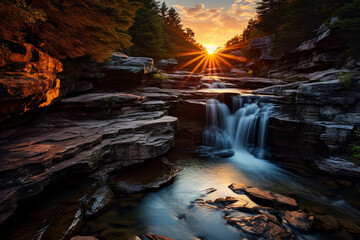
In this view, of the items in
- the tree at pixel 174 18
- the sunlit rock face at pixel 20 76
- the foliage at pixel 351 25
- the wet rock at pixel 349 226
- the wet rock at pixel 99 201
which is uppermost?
the tree at pixel 174 18

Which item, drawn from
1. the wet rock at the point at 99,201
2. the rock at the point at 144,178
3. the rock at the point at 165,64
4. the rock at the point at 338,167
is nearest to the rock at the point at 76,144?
the rock at the point at 144,178

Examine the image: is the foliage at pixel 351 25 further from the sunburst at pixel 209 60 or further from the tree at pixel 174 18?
the tree at pixel 174 18

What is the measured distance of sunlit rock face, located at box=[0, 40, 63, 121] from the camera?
3363mm

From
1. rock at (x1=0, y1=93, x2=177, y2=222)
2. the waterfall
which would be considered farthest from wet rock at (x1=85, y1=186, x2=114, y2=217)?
the waterfall

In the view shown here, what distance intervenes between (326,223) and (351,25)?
47.9ft

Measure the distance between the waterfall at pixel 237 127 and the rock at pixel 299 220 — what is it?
15.5ft

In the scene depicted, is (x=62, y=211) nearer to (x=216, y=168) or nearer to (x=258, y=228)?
(x=258, y=228)

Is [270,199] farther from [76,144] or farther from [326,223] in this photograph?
[76,144]

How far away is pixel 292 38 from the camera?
17.6 metres

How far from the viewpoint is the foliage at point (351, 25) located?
36.1ft

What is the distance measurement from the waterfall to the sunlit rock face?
27.0ft

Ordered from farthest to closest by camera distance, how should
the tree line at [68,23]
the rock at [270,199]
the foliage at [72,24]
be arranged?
the rock at [270,199] → the foliage at [72,24] → the tree line at [68,23]

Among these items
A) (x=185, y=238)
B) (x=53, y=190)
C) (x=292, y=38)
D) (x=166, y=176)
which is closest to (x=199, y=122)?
(x=166, y=176)

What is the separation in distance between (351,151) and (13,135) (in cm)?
1297
